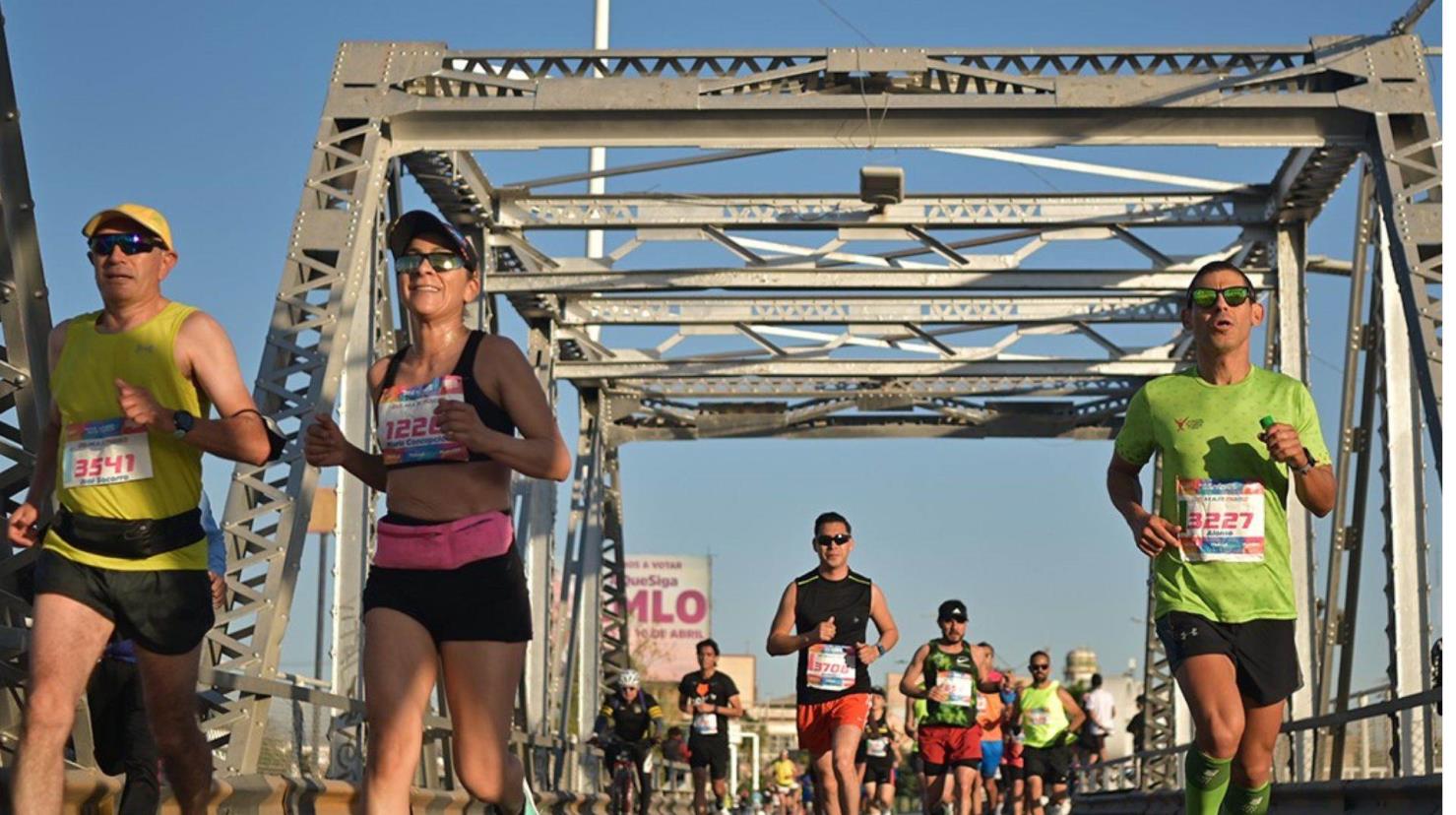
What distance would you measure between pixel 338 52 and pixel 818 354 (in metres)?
13.0

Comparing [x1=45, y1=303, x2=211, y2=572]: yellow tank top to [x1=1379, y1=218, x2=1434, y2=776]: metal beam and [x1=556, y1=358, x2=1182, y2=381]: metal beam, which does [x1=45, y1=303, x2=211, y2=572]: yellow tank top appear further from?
[x1=556, y1=358, x2=1182, y2=381]: metal beam

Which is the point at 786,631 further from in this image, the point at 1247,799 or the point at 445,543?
the point at 445,543

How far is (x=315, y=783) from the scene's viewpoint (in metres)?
11.0

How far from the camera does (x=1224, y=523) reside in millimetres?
7848

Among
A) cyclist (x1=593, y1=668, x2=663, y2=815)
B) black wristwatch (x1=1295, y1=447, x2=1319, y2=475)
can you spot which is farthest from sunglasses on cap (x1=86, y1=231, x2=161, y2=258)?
cyclist (x1=593, y1=668, x2=663, y2=815)

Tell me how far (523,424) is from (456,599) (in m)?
0.57

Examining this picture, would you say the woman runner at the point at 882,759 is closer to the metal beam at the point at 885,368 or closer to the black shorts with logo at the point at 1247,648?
the metal beam at the point at 885,368

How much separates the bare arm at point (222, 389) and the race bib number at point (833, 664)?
21.8ft

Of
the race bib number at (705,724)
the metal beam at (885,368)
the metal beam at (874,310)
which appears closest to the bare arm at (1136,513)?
the race bib number at (705,724)

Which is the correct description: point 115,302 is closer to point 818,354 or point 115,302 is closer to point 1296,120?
point 1296,120

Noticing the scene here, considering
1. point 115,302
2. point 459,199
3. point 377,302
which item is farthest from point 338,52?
point 115,302

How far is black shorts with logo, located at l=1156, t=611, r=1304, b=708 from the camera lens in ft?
25.6

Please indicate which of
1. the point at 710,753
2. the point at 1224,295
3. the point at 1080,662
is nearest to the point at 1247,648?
the point at 1224,295

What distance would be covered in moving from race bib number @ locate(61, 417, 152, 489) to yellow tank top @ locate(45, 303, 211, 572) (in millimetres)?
18
